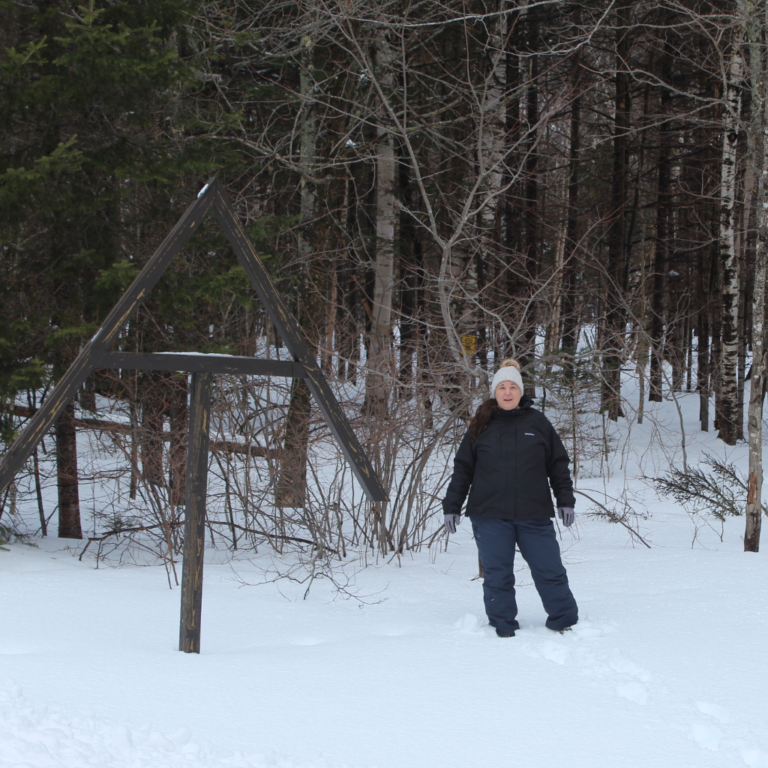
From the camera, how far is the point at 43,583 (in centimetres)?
497

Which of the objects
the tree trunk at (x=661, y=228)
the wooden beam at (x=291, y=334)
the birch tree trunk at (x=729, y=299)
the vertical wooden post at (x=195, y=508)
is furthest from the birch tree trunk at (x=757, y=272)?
the tree trunk at (x=661, y=228)

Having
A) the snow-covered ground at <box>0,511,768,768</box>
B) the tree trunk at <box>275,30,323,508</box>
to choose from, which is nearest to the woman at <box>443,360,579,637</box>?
the snow-covered ground at <box>0,511,768,768</box>

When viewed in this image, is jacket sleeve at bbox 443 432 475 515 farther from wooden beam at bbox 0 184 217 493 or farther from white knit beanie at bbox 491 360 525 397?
wooden beam at bbox 0 184 217 493

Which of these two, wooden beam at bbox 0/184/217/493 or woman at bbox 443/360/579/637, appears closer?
wooden beam at bbox 0/184/217/493

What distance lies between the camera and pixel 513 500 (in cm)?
431

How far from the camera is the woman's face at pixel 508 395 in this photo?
4406mm

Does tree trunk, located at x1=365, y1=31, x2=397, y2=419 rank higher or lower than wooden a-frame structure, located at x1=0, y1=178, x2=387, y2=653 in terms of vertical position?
higher

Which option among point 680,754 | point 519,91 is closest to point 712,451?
point 519,91

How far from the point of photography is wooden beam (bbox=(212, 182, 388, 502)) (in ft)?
12.3

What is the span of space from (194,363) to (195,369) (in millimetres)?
29

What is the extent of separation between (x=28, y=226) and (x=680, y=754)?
7308 millimetres

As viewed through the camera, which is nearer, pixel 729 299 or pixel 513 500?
pixel 513 500

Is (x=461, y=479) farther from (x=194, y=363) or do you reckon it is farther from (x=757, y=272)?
(x=757, y=272)

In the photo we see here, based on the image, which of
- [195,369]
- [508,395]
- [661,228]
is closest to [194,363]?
[195,369]
